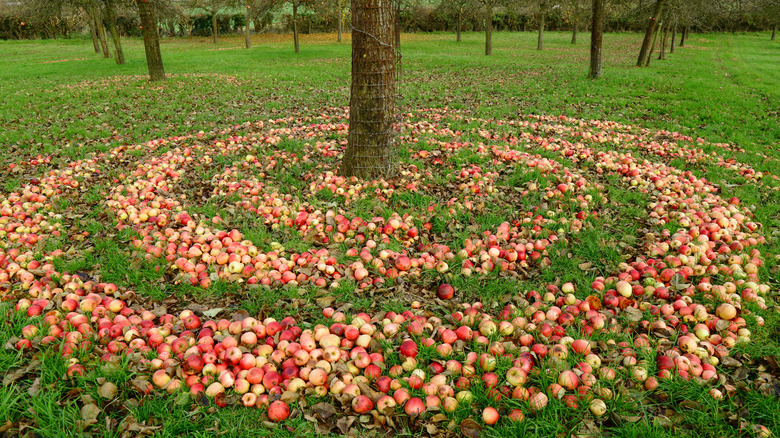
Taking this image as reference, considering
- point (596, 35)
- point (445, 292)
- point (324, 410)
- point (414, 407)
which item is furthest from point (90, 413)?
point (596, 35)

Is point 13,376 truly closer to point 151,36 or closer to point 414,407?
point 414,407

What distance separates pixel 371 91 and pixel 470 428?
4.18 meters

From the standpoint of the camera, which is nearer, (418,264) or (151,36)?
(418,264)

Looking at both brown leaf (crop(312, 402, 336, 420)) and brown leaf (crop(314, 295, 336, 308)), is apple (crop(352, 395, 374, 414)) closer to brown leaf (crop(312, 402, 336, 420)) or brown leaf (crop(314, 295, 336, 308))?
brown leaf (crop(312, 402, 336, 420))

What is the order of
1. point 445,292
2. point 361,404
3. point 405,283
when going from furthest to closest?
point 405,283
point 445,292
point 361,404

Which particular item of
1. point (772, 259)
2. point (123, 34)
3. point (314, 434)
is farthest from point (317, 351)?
point (123, 34)

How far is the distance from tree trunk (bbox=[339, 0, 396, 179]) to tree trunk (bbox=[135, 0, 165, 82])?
13.3 m

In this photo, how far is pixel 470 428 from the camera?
2492 mm

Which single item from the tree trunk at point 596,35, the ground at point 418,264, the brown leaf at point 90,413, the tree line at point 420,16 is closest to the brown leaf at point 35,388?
the ground at point 418,264

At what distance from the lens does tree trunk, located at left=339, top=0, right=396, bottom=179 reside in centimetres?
511

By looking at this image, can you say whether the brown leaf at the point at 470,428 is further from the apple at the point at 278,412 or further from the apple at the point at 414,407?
the apple at the point at 278,412

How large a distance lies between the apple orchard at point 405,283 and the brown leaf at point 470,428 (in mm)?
34

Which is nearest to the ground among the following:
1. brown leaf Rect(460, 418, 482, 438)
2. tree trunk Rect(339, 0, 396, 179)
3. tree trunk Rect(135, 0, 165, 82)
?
brown leaf Rect(460, 418, 482, 438)

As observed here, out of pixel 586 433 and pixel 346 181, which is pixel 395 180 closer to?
pixel 346 181
